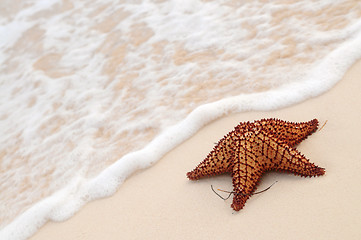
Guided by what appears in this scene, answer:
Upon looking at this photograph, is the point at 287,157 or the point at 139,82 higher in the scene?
the point at 287,157

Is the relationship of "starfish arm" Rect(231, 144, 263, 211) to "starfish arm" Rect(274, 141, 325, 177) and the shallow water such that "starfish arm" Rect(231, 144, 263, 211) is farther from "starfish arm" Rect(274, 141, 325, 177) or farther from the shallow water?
the shallow water

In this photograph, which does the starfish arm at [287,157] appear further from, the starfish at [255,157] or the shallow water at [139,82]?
the shallow water at [139,82]

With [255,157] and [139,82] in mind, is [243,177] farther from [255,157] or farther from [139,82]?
[139,82]

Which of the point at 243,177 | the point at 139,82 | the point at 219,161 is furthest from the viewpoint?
the point at 139,82

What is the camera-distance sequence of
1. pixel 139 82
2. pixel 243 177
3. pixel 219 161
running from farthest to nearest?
1. pixel 139 82
2. pixel 219 161
3. pixel 243 177

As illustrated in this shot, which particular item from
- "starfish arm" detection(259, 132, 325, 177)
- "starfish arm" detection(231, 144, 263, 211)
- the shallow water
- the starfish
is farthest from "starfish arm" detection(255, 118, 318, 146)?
the shallow water

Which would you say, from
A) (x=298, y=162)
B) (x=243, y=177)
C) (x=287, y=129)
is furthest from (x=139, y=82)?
(x=298, y=162)

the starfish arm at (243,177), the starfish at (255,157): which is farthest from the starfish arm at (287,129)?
the starfish arm at (243,177)

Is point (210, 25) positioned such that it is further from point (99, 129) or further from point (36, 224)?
point (36, 224)

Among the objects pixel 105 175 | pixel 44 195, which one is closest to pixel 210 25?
pixel 105 175
